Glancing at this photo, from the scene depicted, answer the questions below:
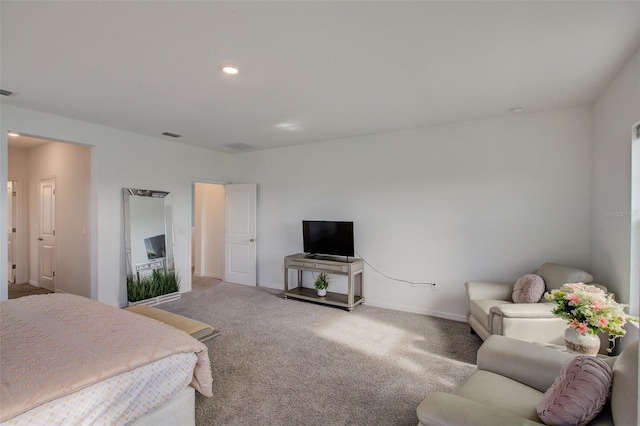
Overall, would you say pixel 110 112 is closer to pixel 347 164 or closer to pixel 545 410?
pixel 347 164

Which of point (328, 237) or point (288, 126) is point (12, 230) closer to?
point (288, 126)

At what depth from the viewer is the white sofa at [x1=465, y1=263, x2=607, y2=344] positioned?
8.90ft

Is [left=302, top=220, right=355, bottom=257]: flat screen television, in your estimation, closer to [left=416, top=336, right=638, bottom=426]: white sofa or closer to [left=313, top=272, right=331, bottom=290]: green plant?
[left=313, top=272, right=331, bottom=290]: green plant

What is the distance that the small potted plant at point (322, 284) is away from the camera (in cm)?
486

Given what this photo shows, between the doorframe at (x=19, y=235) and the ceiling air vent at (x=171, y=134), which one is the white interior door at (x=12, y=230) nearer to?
the doorframe at (x=19, y=235)

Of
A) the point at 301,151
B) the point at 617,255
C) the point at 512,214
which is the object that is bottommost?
the point at 617,255

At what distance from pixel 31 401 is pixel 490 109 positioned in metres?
4.32

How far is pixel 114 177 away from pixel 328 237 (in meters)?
3.23

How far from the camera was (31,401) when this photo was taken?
1287mm

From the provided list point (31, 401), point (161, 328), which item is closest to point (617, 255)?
point (161, 328)

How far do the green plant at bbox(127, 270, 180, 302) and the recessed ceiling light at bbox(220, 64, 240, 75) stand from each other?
354cm

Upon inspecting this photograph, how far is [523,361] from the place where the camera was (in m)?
1.85

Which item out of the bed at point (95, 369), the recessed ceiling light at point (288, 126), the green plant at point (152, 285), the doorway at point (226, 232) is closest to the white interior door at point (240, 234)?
the doorway at point (226, 232)

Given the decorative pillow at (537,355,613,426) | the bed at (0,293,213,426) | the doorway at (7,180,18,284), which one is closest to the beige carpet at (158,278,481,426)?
the bed at (0,293,213,426)
